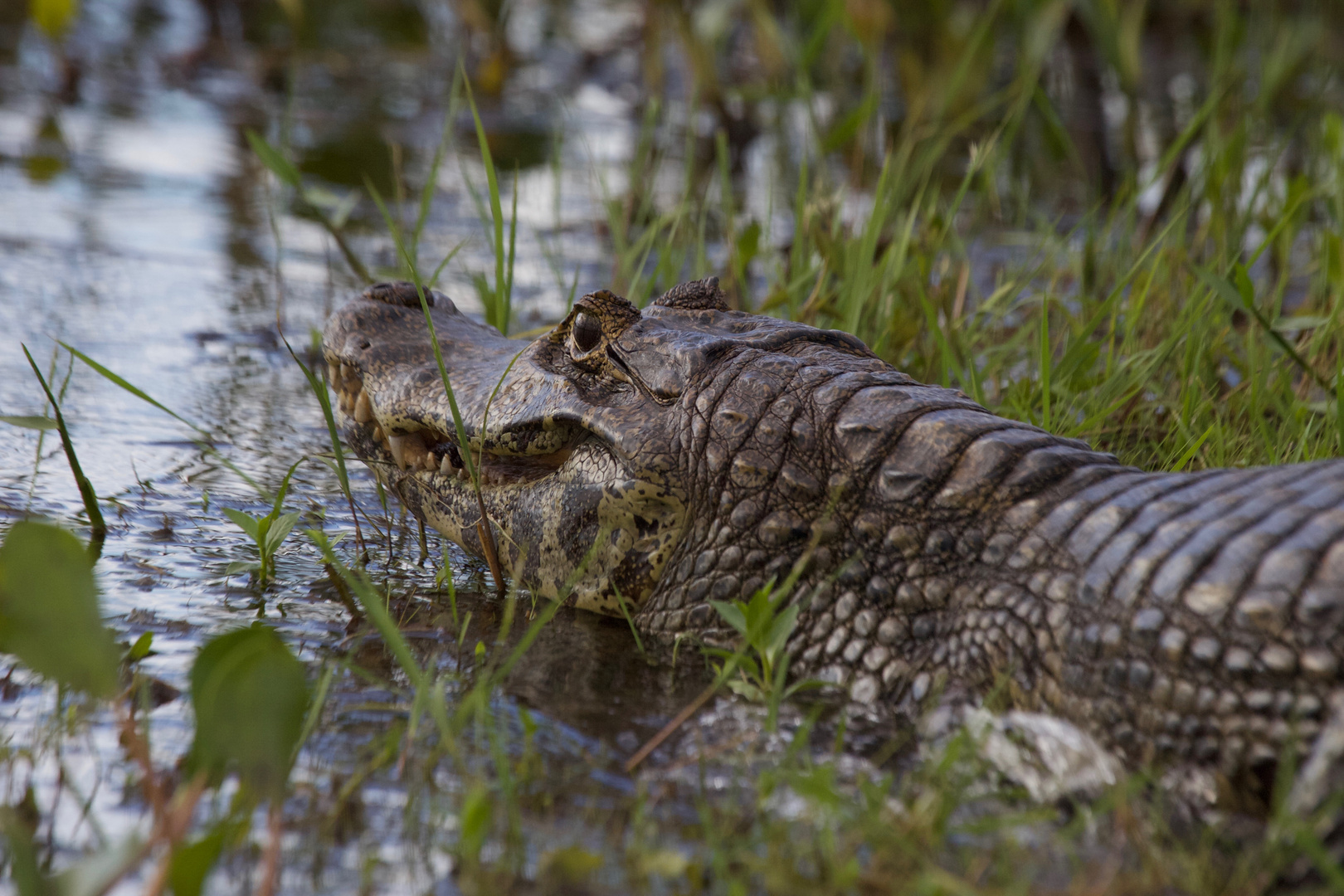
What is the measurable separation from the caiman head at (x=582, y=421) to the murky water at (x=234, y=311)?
0.16 meters

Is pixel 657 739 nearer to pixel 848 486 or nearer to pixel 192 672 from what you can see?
pixel 848 486

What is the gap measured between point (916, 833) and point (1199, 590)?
→ 0.61m

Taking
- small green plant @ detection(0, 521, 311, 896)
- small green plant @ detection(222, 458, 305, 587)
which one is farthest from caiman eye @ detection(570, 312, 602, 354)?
small green plant @ detection(0, 521, 311, 896)

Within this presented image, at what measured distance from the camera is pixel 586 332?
8.16ft

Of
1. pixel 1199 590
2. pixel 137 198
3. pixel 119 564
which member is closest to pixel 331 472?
pixel 119 564

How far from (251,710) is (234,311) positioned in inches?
129

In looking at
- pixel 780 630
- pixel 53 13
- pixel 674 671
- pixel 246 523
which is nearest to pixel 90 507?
pixel 246 523

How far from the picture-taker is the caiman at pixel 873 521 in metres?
1.81

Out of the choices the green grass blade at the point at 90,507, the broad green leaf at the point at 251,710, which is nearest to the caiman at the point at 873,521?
the green grass blade at the point at 90,507

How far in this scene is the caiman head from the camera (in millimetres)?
2309

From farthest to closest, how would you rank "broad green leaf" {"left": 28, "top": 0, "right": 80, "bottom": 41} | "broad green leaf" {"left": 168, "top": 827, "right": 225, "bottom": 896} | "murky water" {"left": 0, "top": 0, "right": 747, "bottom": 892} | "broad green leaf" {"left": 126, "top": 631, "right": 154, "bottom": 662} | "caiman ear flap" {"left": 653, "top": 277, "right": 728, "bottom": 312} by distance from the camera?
"broad green leaf" {"left": 28, "top": 0, "right": 80, "bottom": 41} → "caiman ear flap" {"left": 653, "top": 277, "right": 728, "bottom": 312} → "broad green leaf" {"left": 126, "top": 631, "right": 154, "bottom": 662} → "murky water" {"left": 0, "top": 0, "right": 747, "bottom": 892} → "broad green leaf" {"left": 168, "top": 827, "right": 225, "bottom": 896}

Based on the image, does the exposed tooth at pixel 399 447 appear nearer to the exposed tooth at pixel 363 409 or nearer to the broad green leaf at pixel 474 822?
the exposed tooth at pixel 363 409

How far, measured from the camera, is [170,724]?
6.20ft

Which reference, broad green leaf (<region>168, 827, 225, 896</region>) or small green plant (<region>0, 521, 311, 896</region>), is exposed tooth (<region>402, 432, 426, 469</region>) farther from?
broad green leaf (<region>168, 827, 225, 896</region>)
